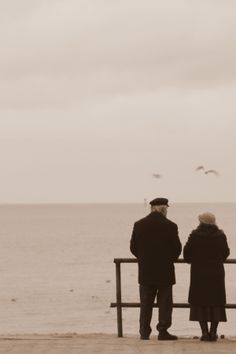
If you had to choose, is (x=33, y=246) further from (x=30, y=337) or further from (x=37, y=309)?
(x=30, y=337)

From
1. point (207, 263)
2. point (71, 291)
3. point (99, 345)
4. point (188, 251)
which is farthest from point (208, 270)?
point (71, 291)

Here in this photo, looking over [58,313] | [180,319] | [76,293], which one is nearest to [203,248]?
[180,319]

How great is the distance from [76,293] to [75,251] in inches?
1711

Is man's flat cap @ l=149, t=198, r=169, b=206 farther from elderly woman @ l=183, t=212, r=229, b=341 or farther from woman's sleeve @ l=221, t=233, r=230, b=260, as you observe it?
woman's sleeve @ l=221, t=233, r=230, b=260

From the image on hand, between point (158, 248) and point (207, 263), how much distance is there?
598mm

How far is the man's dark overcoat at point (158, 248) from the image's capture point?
12234mm

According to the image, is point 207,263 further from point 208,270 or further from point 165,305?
point 165,305

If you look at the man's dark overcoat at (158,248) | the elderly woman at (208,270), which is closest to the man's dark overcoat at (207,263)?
the elderly woman at (208,270)

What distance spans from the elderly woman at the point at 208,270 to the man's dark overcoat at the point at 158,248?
207 millimetres

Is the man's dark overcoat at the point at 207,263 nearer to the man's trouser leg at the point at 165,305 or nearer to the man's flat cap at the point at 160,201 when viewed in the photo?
the man's trouser leg at the point at 165,305

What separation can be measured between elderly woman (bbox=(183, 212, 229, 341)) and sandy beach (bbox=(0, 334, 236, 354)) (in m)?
0.30

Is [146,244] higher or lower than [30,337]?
higher

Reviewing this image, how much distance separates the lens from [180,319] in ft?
141

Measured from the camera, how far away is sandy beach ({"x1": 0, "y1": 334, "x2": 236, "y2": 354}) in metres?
10.9
